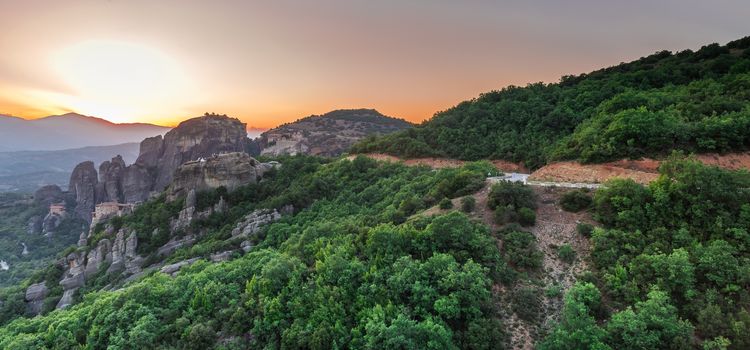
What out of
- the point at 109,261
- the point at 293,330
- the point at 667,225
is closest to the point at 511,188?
the point at 667,225

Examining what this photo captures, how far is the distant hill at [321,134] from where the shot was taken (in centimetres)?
8431

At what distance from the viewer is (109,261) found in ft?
109

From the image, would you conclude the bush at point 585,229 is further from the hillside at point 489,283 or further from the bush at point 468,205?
the bush at point 468,205

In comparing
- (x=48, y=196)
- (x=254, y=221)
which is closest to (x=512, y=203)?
(x=254, y=221)

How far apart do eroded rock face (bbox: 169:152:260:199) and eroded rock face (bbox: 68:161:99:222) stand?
170ft

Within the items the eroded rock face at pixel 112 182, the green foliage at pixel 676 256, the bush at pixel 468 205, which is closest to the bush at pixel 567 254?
the green foliage at pixel 676 256

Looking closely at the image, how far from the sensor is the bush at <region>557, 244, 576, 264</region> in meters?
13.5

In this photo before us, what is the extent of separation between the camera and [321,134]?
91.6 m

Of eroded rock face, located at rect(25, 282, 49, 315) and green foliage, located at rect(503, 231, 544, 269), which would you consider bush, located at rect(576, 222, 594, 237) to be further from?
eroded rock face, located at rect(25, 282, 49, 315)

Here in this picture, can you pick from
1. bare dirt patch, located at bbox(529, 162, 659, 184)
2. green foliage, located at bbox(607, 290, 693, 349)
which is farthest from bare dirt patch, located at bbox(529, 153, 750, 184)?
green foliage, located at bbox(607, 290, 693, 349)

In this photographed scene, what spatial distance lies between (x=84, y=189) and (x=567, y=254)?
315ft

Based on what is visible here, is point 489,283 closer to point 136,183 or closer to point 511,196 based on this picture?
point 511,196

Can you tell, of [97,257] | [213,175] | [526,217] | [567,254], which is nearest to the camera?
[567,254]

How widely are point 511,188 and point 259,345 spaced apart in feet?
42.5
